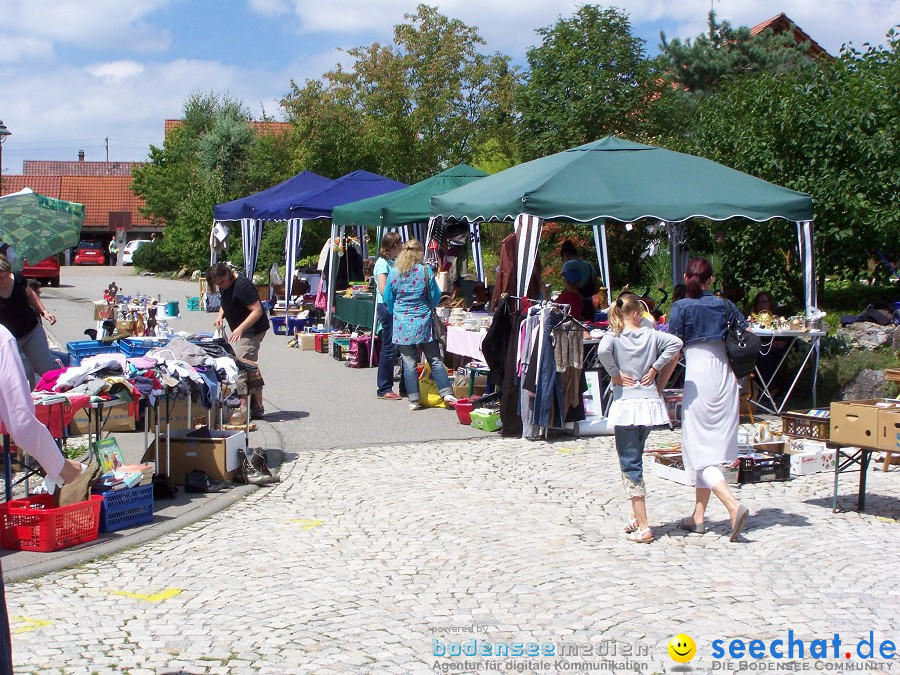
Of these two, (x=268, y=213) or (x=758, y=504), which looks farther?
(x=268, y=213)

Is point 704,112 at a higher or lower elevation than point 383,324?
higher

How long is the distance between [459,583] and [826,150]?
10.4 meters

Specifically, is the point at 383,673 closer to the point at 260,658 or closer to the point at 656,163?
the point at 260,658

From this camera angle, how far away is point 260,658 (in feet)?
15.2

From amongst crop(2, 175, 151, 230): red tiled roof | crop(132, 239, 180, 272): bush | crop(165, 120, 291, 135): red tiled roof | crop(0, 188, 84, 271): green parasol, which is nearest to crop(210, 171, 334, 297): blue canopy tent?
crop(0, 188, 84, 271): green parasol

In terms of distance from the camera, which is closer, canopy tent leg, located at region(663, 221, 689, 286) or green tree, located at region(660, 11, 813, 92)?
canopy tent leg, located at region(663, 221, 689, 286)

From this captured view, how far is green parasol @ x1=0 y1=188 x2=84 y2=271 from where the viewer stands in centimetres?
1095

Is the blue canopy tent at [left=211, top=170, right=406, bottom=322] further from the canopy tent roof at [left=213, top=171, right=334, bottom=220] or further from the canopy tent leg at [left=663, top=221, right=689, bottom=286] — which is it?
the canopy tent leg at [left=663, top=221, right=689, bottom=286]

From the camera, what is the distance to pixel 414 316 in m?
11.4

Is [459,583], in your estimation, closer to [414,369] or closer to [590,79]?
[414,369]

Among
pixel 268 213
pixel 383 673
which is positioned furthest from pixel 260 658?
pixel 268 213

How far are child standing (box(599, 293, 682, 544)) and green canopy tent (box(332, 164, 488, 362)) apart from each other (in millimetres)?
8450

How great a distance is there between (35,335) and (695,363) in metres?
6.06

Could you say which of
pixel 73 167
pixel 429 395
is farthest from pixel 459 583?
pixel 73 167
